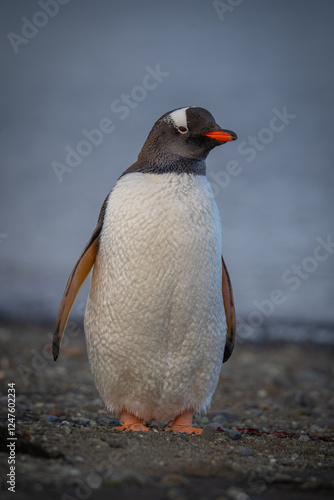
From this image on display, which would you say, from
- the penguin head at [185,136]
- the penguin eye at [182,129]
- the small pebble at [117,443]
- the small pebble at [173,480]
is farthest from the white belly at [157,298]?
the small pebble at [173,480]

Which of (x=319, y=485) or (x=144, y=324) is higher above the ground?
(x=144, y=324)

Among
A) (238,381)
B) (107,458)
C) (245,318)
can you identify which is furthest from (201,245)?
(245,318)

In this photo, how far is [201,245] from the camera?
Result: 11.1 feet

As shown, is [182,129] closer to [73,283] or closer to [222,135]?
[222,135]

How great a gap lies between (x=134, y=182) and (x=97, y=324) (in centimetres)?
91

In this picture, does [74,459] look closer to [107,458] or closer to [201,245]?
[107,458]

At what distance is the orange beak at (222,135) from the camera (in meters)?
3.38

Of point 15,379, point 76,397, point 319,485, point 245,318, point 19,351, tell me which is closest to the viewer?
point 319,485

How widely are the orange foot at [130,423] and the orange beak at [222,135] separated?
1.81 meters

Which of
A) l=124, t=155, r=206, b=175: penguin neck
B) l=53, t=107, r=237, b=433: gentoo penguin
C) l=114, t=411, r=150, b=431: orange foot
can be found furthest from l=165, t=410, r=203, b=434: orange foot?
l=124, t=155, r=206, b=175: penguin neck

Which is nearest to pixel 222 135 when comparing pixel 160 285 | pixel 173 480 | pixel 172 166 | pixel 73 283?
pixel 172 166

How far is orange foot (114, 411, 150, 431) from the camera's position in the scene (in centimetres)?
344

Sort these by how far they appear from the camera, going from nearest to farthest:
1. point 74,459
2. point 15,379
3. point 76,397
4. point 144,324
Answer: point 74,459
point 144,324
point 76,397
point 15,379

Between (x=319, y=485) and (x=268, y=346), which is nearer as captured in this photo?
(x=319, y=485)
